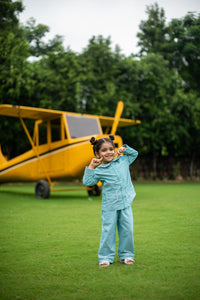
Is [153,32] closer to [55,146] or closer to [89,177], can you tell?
[55,146]

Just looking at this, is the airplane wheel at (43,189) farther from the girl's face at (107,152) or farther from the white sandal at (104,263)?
the white sandal at (104,263)

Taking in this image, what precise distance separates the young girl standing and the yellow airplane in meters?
5.20

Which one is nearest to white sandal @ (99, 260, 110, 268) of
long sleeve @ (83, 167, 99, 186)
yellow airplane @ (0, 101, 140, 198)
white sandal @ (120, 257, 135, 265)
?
white sandal @ (120, 257, 135, 265)

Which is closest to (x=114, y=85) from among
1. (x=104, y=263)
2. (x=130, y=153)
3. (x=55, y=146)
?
(x=55, y=146)

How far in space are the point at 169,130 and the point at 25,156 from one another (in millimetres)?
8434

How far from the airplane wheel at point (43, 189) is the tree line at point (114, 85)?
494 centimetres

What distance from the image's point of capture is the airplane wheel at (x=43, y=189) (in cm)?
961

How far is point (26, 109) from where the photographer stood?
9227mm

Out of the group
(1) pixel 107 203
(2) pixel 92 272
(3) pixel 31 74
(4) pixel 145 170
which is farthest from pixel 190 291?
(4) pixel 145 170

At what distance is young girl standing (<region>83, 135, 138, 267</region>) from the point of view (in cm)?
304

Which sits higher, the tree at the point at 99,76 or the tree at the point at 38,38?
the tree at the point at 38,38

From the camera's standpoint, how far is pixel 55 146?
9.80m

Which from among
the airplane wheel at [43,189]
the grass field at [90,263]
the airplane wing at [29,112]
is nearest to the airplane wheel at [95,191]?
the airplane wheel at [43,189]

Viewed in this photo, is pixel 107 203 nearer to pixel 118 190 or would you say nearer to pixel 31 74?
pixel 118 190
